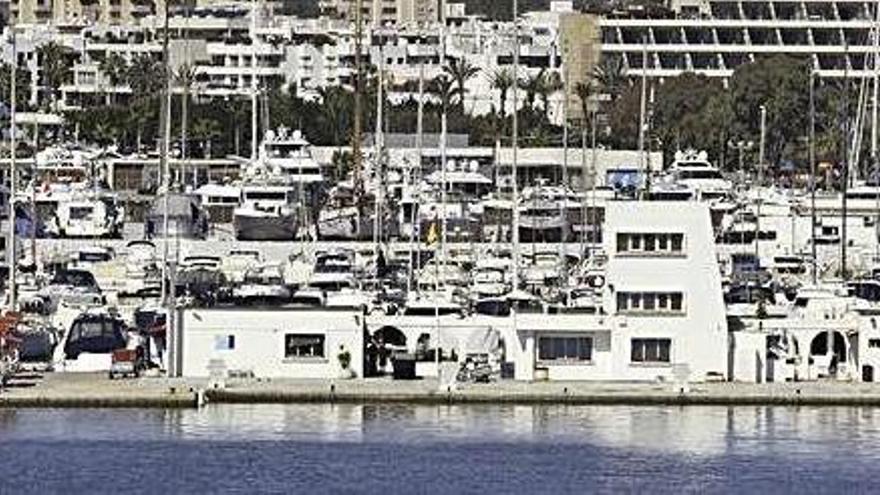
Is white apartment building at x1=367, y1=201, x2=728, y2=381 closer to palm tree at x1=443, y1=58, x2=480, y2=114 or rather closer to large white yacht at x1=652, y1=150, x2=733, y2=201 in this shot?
large white yacht at x1=652, y1=150, x2=733, y2=201

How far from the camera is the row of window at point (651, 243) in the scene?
59.9m

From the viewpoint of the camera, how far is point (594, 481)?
168 ft

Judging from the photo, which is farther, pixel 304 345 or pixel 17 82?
pixel 17 82

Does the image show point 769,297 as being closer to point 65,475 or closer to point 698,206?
point 698,206

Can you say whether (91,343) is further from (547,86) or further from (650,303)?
(547,86)

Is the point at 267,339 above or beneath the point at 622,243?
beneath

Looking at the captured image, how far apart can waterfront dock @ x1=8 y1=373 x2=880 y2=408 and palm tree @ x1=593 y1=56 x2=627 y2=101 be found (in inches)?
3151

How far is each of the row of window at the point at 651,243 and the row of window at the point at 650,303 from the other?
68 cm

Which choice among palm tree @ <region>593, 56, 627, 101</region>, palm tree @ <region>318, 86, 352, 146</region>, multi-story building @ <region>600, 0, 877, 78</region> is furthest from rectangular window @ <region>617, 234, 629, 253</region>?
multi-story building @ <region>600, 0, 877, 78</region>

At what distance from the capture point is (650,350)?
59.9 meters

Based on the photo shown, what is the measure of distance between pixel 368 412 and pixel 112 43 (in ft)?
336

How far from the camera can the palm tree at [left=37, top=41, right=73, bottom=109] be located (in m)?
141

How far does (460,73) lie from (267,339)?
74668 millimetres

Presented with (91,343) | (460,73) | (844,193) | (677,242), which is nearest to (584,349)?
(677,242)
